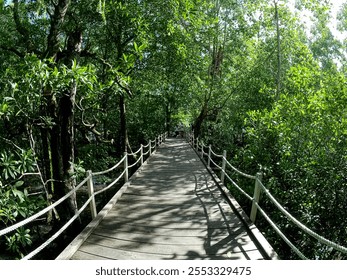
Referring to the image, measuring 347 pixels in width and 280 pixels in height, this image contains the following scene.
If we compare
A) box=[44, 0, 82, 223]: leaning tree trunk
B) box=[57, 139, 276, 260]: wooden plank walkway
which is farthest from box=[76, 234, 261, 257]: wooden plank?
box=[44, 0, 82, 223]: leaning tree trunk

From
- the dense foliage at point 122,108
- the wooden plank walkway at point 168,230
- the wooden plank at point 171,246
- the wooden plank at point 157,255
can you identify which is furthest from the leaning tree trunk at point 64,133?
the wooden plank at point 157,255

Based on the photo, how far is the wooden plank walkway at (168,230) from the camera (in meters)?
4.08

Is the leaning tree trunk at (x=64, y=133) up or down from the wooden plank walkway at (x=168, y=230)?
up

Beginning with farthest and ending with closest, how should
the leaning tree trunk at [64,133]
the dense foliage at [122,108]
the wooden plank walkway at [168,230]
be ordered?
the leaning tree trunk at [64,133]
the dense foliage at [122,108]
the wooden plank walkway at [168,230]

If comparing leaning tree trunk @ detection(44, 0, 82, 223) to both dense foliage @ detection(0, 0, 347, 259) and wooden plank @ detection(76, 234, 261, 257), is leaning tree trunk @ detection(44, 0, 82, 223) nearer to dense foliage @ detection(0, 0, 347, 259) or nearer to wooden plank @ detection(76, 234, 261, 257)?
dense foliage @ detection(0, 0, 347, 259)

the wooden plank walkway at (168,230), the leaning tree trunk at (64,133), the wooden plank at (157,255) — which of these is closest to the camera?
the wooden plank at (157,255)

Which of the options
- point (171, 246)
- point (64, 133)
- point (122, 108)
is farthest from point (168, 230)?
point (122, 108)

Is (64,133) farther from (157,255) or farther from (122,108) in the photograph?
(122,108)

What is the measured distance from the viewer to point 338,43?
113 ft

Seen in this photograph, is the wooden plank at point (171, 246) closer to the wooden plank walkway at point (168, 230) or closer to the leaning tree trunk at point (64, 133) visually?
the wooden plank walkway at point (168, 230)

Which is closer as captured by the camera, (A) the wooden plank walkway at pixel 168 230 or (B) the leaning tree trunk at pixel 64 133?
(A) the wooden plank walkway at pixel 168 230

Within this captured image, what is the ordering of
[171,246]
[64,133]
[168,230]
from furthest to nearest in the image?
[64,133] < [168,230] < [171,246]

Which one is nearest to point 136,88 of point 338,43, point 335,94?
point 335,94

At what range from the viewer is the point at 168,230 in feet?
16.0
